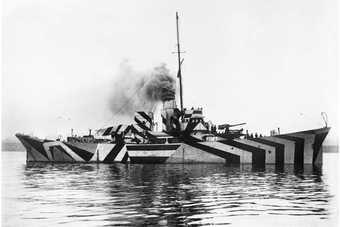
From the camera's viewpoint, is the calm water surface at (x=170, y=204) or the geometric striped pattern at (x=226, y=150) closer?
the calm water surface at (x=170, y=204)

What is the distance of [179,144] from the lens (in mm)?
48938

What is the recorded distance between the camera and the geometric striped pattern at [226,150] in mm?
46281

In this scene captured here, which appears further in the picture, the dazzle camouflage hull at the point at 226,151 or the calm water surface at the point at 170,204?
the dazzle camouflage hull at the point at 226,151

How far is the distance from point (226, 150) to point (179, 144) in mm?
4740

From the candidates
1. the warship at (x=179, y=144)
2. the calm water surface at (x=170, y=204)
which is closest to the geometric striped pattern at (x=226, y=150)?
the warship at (x=179, y=144)

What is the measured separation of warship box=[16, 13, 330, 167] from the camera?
46.5m

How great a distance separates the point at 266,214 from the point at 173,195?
537 cm

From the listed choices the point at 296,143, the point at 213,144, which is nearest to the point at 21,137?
the point at 213,144

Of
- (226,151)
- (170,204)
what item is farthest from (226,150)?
(170,204)

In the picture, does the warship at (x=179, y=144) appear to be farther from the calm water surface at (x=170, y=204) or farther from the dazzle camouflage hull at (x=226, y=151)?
the calm water surface at (x=170, y=204)

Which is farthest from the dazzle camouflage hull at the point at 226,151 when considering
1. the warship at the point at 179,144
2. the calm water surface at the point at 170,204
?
the calm water surface at the point at 170,204

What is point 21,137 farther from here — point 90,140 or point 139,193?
point 139,193

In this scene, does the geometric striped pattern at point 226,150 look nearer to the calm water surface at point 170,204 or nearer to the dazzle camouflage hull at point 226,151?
the dazzle camouflage hull at point 226,151

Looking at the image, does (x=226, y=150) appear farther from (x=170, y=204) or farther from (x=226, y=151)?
(x=170, y=204)
